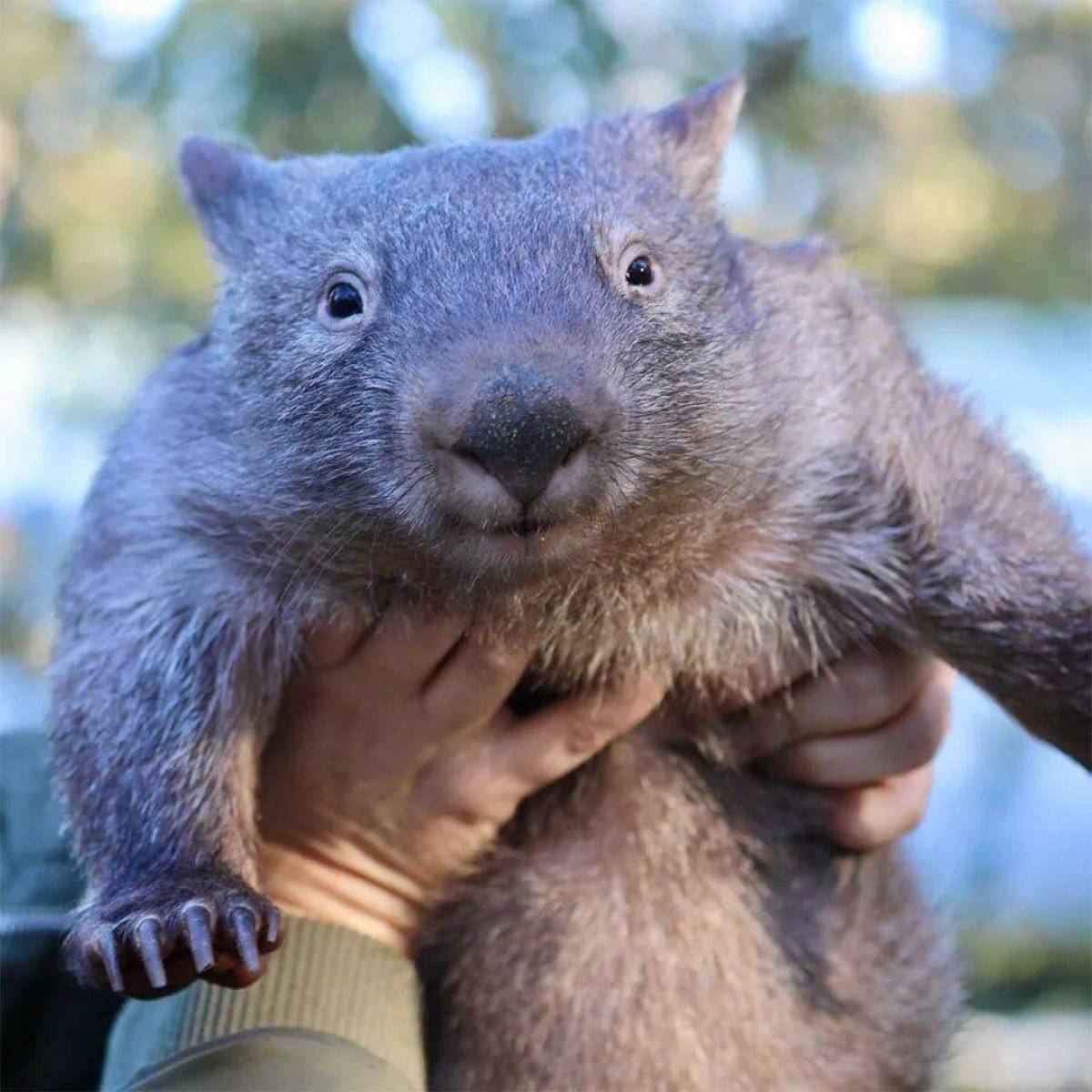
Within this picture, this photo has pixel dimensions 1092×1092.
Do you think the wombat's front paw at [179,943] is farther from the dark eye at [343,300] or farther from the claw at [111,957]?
the dark eye at [343,300]

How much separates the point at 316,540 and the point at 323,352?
271 millimetres

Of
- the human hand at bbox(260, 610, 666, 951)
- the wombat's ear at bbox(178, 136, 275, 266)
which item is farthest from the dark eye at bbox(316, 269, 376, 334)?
the human hand at bbox(260, 610, 666, 951)

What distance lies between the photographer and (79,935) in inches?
81.7

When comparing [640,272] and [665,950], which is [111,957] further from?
[640,272]

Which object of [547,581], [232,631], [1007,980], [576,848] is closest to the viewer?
[547,581]

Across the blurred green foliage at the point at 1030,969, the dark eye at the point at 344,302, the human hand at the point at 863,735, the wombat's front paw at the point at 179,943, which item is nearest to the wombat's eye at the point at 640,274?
the dark eye at the point at 344,302

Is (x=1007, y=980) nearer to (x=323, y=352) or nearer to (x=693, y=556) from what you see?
(x=693, y=556)

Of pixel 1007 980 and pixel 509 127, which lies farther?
pixel 1007 980

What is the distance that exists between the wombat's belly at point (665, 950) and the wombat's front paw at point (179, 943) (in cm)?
54

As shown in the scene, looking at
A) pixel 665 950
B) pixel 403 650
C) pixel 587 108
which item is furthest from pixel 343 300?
pixel 587 108

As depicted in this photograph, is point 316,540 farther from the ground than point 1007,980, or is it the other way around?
point 316,540

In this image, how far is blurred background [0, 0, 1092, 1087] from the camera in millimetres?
4645

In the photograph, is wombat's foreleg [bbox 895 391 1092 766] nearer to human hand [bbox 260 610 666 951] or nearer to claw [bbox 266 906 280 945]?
human hand [bbox 260 610 666 951]

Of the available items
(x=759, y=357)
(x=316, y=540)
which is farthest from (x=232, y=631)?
(x=759, y=357)
